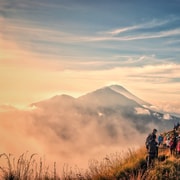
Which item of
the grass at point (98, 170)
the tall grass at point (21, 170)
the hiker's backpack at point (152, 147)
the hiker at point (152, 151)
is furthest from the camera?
the hiker's backpack at point (152, 147)

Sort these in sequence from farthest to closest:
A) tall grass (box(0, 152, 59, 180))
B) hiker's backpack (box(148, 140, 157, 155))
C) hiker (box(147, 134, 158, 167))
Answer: hiker's backpack (box(148, 140, 157, 155))
hiker (box(147, 134, 158, 167))
tall grass (box(0, 152, 59, 180))

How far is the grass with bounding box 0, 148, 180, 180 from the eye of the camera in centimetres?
1361

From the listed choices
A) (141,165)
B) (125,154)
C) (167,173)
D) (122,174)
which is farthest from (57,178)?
(125,154)

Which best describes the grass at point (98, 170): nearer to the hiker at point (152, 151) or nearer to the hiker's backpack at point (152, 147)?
the hiker at point (152, 151)

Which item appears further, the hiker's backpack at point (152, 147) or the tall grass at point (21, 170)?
the hiker's backpack at point (152, 147)

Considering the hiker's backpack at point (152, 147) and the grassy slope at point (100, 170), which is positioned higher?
the hiker's backpack at point (152, 147)

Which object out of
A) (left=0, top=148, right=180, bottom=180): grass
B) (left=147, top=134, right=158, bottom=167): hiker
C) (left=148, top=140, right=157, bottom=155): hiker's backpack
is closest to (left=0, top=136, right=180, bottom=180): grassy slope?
(left=0, top=148, right=180, bottom=180): grass

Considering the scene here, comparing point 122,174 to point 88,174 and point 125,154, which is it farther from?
point 125,154

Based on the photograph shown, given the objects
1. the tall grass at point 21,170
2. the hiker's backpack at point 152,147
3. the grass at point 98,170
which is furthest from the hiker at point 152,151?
the tall grass at point 21,170

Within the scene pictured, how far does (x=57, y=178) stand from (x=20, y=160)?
2.17m

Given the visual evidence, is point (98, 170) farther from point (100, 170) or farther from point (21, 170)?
point (21, 170)

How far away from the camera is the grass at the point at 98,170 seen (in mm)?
13613

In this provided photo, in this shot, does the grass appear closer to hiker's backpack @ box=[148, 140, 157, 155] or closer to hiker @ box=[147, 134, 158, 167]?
hiker @ box=[147, 134, 158, 167]

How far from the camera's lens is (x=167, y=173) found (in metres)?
16.5
